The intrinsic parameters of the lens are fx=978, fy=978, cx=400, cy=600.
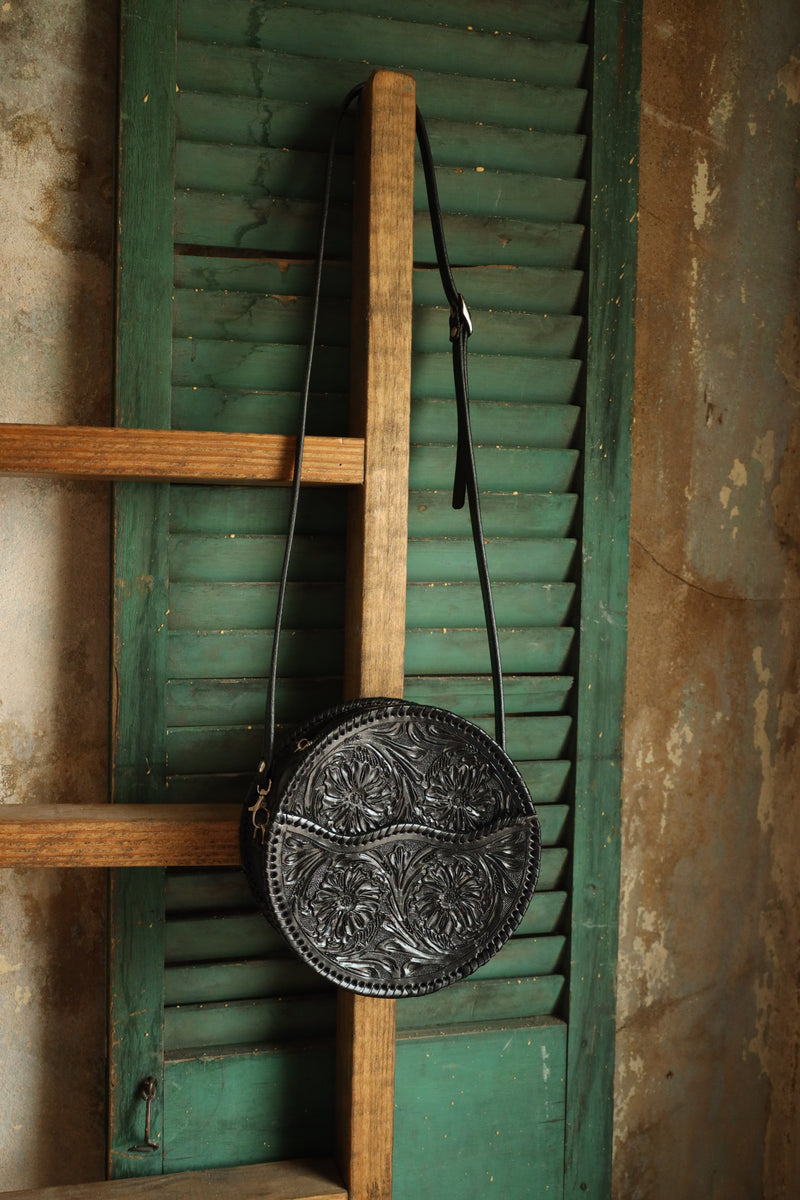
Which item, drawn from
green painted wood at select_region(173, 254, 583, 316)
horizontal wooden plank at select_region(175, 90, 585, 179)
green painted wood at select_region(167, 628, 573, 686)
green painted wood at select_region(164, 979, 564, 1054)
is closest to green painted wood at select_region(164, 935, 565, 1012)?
green painted wood at select_region(164, 979, 564, 1054)

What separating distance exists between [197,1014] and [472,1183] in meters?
0.37

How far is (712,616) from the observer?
3.95ft

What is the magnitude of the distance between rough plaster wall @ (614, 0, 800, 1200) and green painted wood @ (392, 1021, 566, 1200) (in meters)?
0.12

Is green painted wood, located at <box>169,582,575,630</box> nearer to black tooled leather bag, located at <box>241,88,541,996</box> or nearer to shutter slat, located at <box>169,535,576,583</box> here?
shutter slat, located at <box>169,535,576,583</box>

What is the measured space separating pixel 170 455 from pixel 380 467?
0.20m

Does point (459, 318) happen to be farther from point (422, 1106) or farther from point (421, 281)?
point (422, 1106)

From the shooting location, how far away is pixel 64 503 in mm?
1037

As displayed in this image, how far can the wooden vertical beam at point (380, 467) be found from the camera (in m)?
0.95

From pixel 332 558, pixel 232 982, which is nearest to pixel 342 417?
pixel 332 558

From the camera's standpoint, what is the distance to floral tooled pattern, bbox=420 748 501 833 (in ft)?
2.97

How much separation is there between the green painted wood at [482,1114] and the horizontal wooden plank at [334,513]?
1.85 ft

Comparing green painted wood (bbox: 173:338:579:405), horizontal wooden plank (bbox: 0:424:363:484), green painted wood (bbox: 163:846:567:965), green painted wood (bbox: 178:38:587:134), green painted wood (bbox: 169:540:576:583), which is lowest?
green painted wood (bbox: 163:846:567:965)

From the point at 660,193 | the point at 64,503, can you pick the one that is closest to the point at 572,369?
the point at 660,193

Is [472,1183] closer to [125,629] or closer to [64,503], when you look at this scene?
[125,629]
